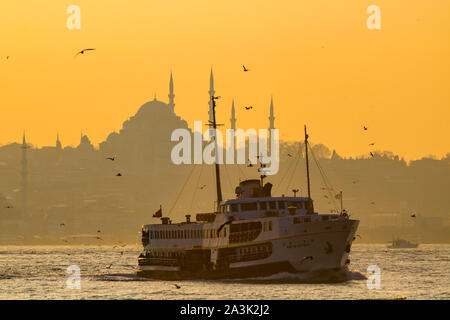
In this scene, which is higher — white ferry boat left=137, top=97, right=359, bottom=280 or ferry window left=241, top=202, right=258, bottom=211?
ferry window left=241, top=202, right=258, bottom=211

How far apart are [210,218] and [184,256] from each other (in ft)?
12.8

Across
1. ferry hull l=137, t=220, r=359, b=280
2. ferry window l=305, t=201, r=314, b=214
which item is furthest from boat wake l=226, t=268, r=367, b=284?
ferry window l=305, t=201, r=314, b=214

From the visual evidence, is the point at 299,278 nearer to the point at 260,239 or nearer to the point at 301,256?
the point at 301,256

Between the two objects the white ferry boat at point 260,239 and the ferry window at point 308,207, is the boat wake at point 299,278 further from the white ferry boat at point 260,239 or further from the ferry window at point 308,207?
the ferry window at point 308,207

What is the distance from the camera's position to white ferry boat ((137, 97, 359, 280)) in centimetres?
6944

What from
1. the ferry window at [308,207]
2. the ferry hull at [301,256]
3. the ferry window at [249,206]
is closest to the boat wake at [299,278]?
the ferry hull at [301,256]

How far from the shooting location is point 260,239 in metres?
69.9

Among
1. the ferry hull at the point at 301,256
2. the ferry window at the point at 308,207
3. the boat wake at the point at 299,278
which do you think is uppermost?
the ferry window at the point at 308,207

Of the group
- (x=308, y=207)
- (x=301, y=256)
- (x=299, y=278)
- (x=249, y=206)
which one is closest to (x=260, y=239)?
(x=301, y=256)

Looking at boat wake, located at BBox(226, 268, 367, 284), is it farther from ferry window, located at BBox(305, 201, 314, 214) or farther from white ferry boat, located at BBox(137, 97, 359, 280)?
ferry window, located at BBox(305, 201, 314, 214)

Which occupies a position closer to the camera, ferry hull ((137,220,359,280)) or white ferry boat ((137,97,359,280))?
ferry hull ((137,220,359,280))

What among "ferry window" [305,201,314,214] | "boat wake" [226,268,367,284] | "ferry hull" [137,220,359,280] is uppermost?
"ferry window" [305,201,314,214]

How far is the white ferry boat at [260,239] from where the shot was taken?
6944cm
